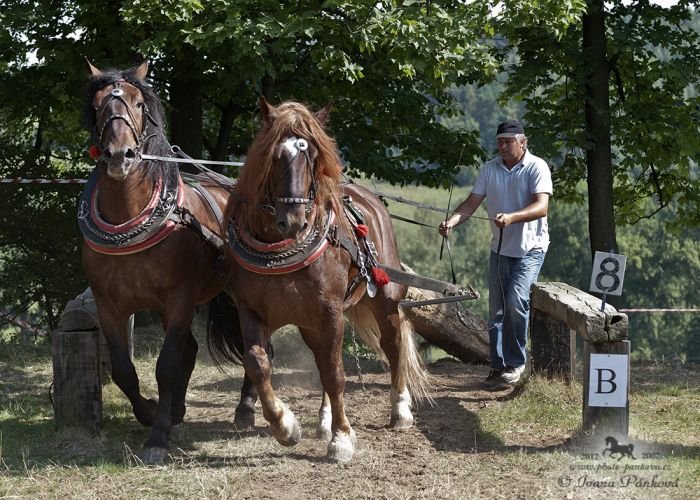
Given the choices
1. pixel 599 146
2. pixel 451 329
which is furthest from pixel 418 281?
pixel 599 146

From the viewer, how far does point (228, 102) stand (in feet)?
40.3

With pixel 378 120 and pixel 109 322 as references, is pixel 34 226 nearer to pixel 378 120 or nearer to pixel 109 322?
pixel 378 120

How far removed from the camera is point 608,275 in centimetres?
571

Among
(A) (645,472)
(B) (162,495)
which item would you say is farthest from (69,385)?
(A) (645,472)

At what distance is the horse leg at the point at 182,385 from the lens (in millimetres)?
6465

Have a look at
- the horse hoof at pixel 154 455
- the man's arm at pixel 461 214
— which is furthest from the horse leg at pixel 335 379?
the man's arm at pixel 461 214

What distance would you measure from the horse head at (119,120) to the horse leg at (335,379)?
55.6 inches

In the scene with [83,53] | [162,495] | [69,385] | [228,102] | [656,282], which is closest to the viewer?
[162,495]

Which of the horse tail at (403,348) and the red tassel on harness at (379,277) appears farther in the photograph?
the horse tail at (403,348)

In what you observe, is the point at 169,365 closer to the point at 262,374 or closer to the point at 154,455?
the point at 154,455

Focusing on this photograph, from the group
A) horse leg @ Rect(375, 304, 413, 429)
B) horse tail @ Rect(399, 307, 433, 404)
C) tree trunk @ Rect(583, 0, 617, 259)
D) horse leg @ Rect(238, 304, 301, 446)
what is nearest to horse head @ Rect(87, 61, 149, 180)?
horse leg @ Rect(238, 304, 301, 446)

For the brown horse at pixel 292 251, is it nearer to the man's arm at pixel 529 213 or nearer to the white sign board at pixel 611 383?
A: the man's arm at pixel 529 213

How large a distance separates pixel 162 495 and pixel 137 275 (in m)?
1.43

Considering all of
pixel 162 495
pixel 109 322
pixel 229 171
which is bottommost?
pixel 162 495
